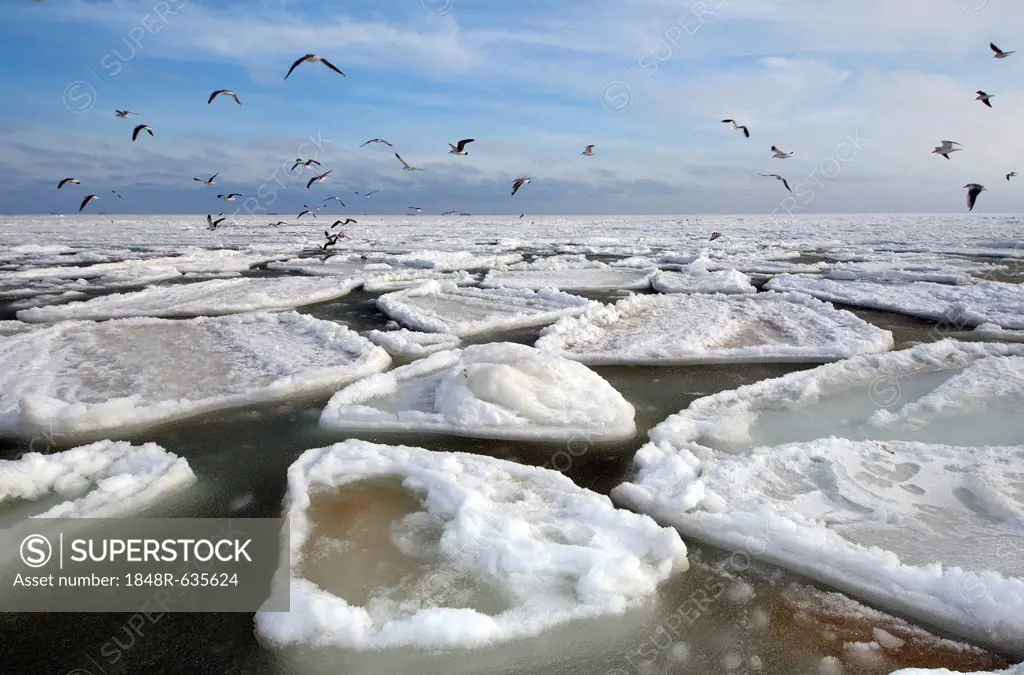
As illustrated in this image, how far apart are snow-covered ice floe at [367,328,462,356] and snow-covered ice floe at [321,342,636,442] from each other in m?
1.36

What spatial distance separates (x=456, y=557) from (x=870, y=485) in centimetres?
245

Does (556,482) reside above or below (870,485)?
below

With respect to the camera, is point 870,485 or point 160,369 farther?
point 160,369

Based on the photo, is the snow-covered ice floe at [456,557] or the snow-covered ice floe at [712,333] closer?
the snow-covered ice floe at [456,557]

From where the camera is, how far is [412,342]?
6.46 meters

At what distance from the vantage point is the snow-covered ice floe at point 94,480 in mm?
3104

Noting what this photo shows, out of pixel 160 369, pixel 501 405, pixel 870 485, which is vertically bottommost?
→ pixel 160 369

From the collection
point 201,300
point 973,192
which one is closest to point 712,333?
point 973,192

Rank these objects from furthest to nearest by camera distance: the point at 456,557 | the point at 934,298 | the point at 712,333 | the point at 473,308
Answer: the point at 934,298 < the point at 473,308 < the point at 712,333 < the point at 456,557

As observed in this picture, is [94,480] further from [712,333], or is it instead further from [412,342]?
[712,333]

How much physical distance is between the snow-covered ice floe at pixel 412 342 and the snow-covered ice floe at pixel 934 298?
678 cm

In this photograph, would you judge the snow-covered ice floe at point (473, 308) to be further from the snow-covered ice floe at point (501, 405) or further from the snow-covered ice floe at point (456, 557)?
the snow-covered ice floe at point (456, 557)

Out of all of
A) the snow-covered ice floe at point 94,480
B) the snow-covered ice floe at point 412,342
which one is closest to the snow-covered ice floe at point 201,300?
the snow-covered ice floe at point 412,342

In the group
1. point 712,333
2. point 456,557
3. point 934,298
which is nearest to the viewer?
point 456,557
